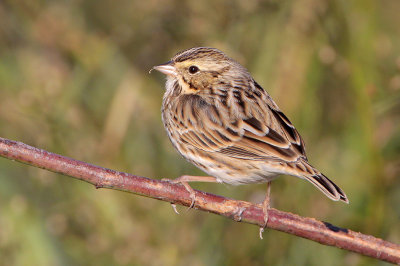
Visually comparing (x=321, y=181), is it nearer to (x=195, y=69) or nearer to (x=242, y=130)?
(x=242, y=130)

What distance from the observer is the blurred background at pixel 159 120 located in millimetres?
4832

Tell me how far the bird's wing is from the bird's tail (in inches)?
2.9

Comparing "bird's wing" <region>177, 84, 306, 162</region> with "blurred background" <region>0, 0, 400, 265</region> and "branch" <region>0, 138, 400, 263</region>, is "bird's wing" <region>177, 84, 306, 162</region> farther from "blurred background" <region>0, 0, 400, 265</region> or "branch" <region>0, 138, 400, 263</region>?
"blurred background" <region>0, 0, 400, 265</region>

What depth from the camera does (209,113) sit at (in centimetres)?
439

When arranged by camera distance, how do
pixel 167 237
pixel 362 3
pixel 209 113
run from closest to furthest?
pixel 209 113
pixel 362 3
pixel 167 237

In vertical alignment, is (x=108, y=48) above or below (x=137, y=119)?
above

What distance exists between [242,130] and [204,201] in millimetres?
676

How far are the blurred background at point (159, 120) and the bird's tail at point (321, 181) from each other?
3.28 ft

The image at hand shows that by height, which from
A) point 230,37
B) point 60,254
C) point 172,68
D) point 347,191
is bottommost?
point 60,254

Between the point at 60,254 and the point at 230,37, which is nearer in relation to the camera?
the point at 60,254

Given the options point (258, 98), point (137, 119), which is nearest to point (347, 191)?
point (258, 98)

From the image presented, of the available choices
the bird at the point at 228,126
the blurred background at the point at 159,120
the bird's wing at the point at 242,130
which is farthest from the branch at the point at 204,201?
the blurred background at the point at 159,120

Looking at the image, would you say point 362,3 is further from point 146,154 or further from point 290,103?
point 146,154

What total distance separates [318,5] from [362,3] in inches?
11.8
